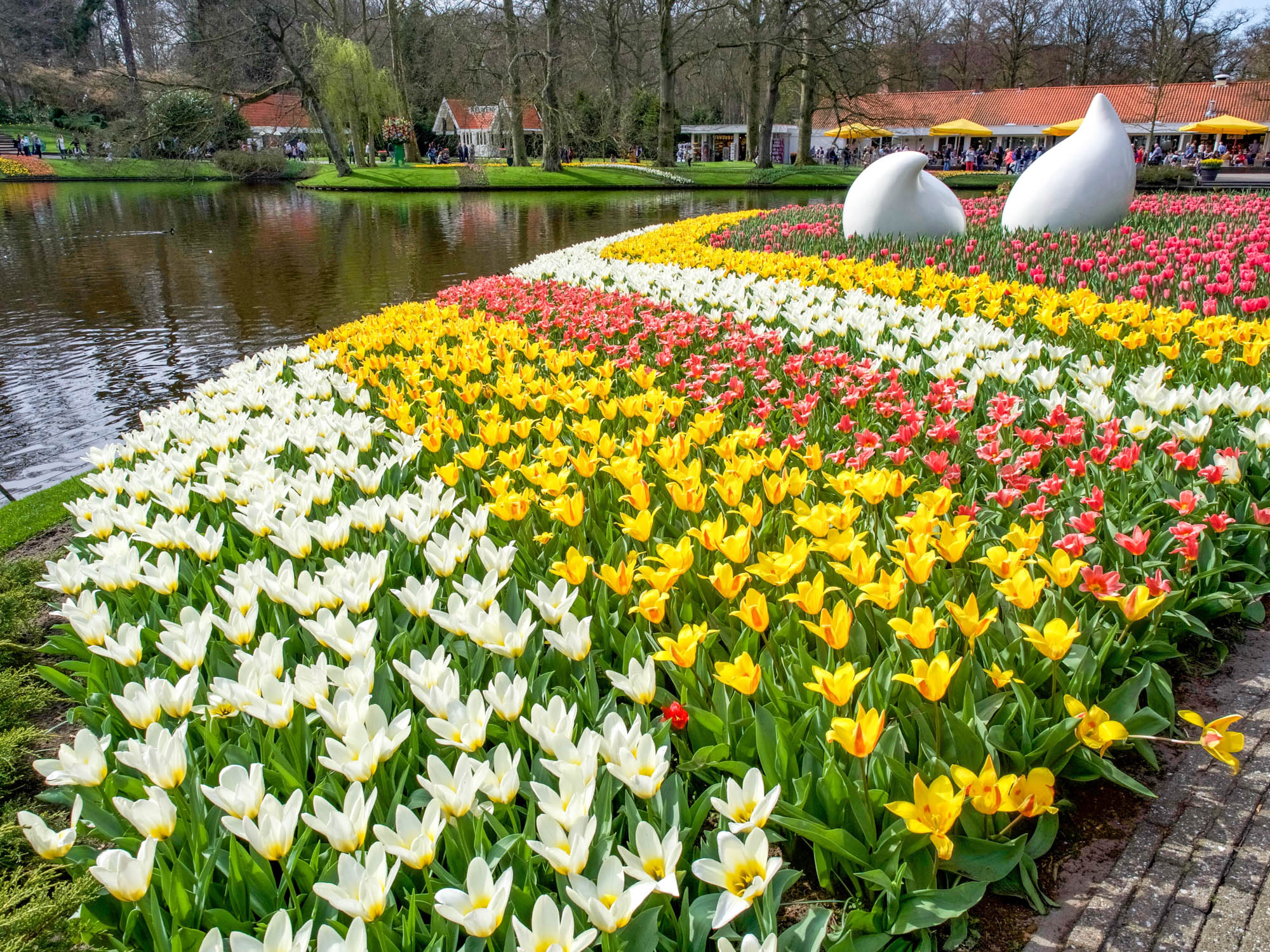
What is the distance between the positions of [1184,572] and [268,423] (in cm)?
367

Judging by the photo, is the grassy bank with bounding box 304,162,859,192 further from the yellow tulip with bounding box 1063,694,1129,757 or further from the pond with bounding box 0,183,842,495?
the yellow tulip with bounding box 1063,694,1129,757

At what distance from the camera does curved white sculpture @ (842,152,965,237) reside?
31.9 ft

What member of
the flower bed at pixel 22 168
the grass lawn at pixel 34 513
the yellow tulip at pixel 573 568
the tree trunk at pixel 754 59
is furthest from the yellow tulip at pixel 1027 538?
the flower bed at pixel 22 168

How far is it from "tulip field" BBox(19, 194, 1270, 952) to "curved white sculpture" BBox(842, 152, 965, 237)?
578cm

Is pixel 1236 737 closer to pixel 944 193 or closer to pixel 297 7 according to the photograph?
pixel 944 193

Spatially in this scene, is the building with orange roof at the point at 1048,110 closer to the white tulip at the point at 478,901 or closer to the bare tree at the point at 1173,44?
the bare tree at the point at 1173,44

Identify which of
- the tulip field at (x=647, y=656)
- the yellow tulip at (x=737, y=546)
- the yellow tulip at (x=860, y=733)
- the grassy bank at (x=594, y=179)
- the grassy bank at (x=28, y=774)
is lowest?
the grassy bank at (x=28, y=774)

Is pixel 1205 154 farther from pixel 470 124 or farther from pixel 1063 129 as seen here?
pixel 470 124

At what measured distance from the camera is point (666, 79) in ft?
117

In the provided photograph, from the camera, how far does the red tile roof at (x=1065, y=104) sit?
142 feet

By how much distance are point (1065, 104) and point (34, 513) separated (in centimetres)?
5410

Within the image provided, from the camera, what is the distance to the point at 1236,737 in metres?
1.59

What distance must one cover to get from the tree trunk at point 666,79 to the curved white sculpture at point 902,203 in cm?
2773

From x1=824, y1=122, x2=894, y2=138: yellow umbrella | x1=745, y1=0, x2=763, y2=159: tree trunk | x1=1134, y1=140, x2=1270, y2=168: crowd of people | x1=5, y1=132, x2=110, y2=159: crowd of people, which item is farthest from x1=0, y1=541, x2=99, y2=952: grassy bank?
x1=5, y1=132, x2=110, y2=159: crowd of people
